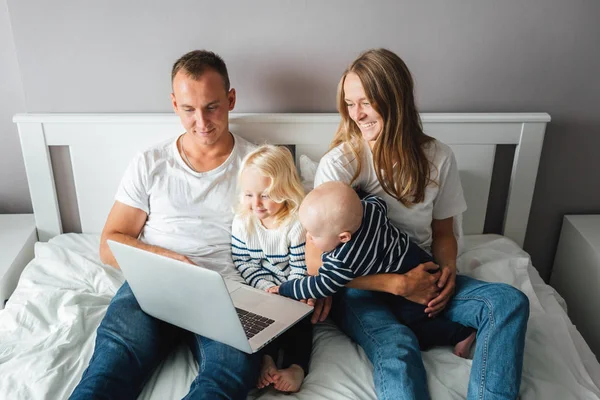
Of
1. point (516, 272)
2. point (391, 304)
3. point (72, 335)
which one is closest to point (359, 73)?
point (391, 304)

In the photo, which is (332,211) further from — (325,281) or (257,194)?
(257,194)

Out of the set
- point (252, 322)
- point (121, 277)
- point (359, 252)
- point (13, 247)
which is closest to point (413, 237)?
point (359, 252)

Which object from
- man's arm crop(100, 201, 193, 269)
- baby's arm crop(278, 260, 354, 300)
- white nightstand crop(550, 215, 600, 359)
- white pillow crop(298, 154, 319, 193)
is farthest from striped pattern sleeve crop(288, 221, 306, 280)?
white nightstand crop(550, 215, 600, 359)

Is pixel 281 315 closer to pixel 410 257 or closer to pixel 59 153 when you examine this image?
pixel 410 257

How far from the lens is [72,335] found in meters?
1.34

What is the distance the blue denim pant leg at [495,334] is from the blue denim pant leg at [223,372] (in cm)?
50

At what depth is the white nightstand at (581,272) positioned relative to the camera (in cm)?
173

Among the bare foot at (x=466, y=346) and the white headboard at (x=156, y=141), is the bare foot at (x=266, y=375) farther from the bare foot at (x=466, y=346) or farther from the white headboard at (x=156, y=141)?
the white headboard at (x=156, y=141)

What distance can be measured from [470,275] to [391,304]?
316mm

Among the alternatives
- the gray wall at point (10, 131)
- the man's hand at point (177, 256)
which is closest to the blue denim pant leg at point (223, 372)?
the man's hand at point (177, 256)

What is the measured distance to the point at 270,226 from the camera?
1.51m

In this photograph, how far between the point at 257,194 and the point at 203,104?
0.30 m

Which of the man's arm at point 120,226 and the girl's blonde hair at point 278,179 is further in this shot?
the man's arm at point 120,226

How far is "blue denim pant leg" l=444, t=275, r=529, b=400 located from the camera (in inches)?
45.5
